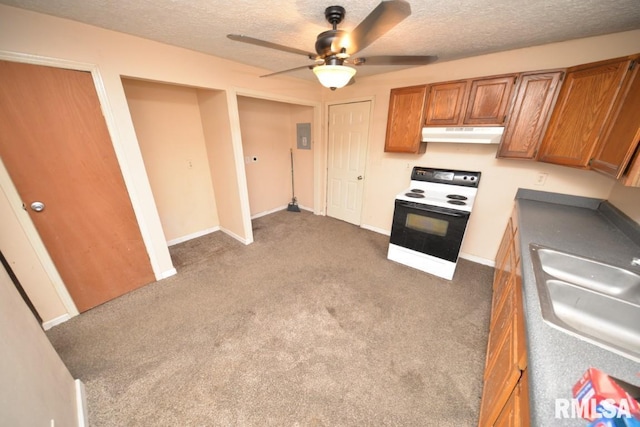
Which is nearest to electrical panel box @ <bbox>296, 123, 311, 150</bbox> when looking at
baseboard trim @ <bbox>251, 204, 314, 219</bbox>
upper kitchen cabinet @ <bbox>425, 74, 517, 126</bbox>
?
baseboard trim @ <bbox>251, 204, 314, 219</bbox>

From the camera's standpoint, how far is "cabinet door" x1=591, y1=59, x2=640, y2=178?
1.28 meters

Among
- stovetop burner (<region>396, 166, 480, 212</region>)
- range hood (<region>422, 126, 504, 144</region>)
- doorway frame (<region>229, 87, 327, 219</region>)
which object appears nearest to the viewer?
range hood (<region>422, 126, 504, 144</region>)

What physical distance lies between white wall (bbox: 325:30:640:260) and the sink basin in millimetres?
941

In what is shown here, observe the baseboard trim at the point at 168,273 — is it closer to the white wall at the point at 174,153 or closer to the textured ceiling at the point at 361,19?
the white wall at the point at 174,153

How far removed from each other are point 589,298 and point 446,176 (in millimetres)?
1871

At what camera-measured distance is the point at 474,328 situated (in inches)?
71.8

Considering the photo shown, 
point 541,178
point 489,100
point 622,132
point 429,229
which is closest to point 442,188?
point 429,229

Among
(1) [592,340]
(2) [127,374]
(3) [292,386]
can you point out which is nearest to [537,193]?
(1) [592,340]

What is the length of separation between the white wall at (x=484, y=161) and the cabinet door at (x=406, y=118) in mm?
314

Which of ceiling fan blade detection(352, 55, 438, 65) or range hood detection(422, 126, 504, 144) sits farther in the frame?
range hood detection(422, 126, 504, 144)

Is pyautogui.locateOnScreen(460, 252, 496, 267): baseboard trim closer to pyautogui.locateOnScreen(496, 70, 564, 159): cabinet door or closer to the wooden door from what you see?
pyautogui.locateOnScreen(496, 70, 564, 159): cabinet door

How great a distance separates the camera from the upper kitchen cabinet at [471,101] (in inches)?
79.8

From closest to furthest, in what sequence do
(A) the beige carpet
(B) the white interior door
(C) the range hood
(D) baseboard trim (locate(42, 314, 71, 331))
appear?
(A) the beige carpet → (D) baseboard trim (locate(42, 314, 71, 331)) → (C) the range hood → (B) the white interior door

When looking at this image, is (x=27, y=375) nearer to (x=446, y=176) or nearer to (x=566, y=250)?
(x=566, y=250)
